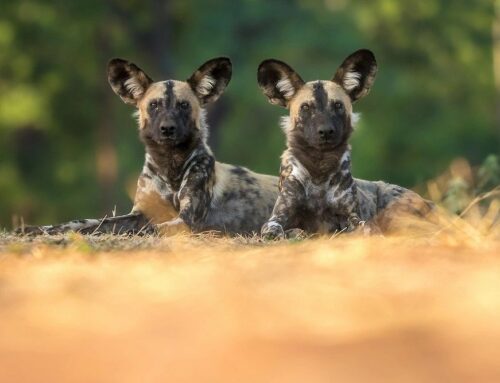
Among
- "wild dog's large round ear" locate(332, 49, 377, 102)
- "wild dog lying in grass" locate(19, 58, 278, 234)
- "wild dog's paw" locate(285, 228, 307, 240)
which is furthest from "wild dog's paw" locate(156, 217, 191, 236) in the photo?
"wild dog's large round ear" locate(332, 49, 377, 102)

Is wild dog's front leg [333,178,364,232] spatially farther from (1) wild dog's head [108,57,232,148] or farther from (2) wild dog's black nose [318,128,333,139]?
(1) wild dog's head [108,57,232,148]

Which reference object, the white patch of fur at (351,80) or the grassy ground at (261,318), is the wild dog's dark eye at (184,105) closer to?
the white patch of fur at (351,80)

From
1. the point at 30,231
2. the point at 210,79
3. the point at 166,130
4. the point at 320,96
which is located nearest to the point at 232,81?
the point at 210,79

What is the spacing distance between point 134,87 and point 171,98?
0.42m

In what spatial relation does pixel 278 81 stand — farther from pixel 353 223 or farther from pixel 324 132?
pixel 353 223

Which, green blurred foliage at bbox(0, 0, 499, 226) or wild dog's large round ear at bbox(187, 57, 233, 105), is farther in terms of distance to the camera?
green blurred foliage at bbox(0, 0, 499, 226)

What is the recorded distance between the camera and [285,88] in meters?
7.95

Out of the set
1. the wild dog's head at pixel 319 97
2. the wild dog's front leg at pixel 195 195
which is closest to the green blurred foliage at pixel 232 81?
the wild dog's front leg at pixel 195 195

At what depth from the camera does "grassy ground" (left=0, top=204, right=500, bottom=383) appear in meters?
3.39

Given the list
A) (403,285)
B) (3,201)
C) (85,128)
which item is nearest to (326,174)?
(403,285)

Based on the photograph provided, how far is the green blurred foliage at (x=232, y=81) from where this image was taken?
24500 millimetres

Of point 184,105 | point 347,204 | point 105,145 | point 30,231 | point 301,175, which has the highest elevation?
point 184,105

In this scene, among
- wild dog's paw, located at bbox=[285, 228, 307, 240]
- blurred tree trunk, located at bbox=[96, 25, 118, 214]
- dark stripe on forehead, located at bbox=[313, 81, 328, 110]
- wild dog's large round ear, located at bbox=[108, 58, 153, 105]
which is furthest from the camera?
blurred tree trunk, located at bbox=[96, 25, 118, 214]

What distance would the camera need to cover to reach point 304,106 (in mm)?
7641
